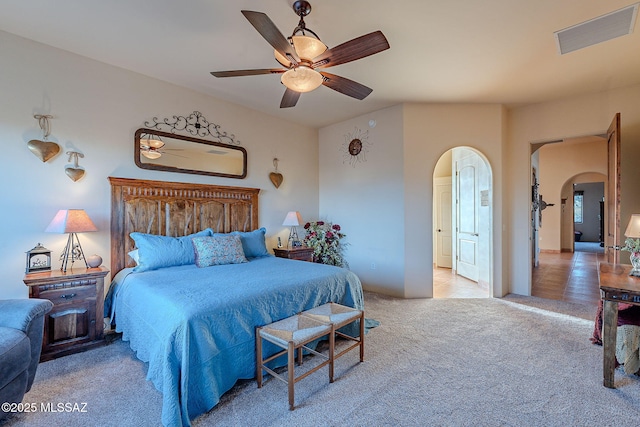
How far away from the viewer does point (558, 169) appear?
27.1 ft

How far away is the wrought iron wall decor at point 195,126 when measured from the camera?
365 centimetres

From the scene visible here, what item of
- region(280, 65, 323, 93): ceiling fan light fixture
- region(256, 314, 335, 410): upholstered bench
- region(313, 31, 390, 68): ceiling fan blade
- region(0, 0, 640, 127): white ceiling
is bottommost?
region(256, 314, 335, 410): upholstered bench

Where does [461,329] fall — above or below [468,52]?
below

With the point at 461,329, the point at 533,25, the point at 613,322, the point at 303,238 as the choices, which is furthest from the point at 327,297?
the point at 533,25

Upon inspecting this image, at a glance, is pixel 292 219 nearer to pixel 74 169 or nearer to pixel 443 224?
pixel 74 169

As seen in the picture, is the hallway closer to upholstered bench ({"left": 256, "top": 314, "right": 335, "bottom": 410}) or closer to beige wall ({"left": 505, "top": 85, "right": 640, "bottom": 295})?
beige wall ({"left": 505, "top": 85, "right": 640, "bottom": 295})

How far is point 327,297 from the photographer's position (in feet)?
9.12

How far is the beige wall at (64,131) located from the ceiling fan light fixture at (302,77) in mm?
2224

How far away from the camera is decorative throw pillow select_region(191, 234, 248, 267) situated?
3.20 metres

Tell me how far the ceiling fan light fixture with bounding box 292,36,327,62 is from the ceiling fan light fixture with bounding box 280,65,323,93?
91mm

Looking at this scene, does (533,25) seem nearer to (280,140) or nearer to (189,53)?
(189,53)

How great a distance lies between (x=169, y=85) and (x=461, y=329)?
4.59 meters

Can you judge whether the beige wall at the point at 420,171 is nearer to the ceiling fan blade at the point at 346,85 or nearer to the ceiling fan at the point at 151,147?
the ceiling fan blade at the point at 346,85

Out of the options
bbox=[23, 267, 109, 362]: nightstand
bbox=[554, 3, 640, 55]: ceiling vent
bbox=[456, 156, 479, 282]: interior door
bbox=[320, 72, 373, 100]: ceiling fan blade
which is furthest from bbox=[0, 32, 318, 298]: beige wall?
bbox=[456, 156, 479, 282]: interior door
